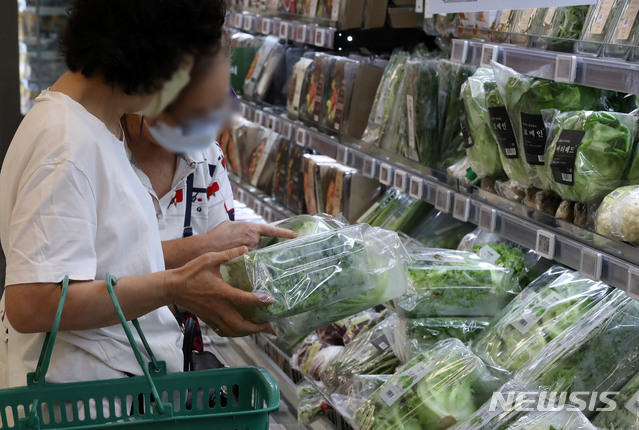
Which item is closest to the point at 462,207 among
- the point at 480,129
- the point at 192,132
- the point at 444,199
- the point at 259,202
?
the point at 444,199

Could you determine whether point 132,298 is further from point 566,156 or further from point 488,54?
point 488,54

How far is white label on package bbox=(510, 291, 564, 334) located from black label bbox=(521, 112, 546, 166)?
1.15 ft

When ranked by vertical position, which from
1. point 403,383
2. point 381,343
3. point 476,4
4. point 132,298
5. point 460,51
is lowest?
point 381,343

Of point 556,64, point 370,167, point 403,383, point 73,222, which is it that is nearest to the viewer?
point 73,222

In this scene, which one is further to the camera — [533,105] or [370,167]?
[370,167]

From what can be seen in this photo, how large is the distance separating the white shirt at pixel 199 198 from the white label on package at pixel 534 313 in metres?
0.82

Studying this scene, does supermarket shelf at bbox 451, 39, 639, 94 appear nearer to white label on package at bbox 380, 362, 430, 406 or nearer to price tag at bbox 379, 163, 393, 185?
price tag at bbox 379, 163, 393, 185

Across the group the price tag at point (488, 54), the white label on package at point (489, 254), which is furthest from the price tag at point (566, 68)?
the white label on package at point (489, 254)

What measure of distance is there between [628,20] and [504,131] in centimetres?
48

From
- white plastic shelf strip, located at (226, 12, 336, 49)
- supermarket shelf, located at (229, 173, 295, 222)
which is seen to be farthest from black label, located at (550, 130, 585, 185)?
supermarket shelf, located at (229, 173, 295, 222)

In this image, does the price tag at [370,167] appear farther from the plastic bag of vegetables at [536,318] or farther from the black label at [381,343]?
the plastic bag of vegetables at [536,318]

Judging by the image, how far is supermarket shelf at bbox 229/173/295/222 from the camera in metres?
3.90

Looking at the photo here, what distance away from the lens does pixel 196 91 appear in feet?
1.99

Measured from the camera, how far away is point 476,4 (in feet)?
6.61
